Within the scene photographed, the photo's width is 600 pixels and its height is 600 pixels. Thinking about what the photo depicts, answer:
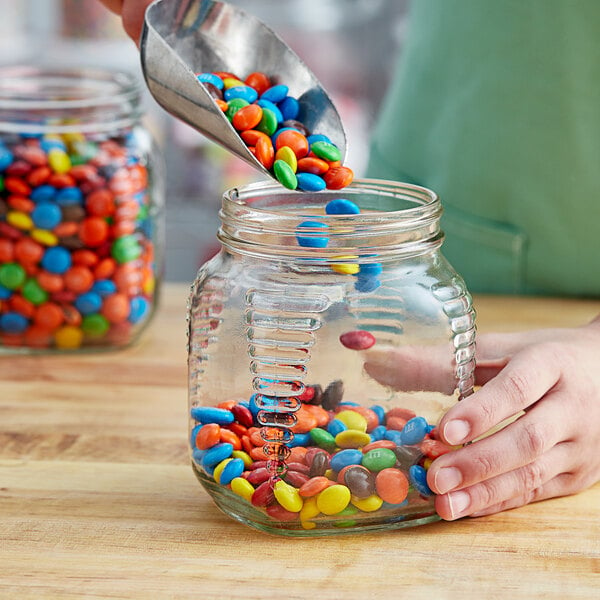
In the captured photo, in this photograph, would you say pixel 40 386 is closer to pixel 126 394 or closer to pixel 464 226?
pixel 126 394

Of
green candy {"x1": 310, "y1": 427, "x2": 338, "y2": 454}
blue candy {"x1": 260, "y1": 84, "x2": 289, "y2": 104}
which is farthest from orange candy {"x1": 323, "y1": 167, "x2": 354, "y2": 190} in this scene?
green candy {"x1": 310, "y1": 427, "x2": 338, "y2": 454}

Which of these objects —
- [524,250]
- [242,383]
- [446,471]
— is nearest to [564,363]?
[446,471]

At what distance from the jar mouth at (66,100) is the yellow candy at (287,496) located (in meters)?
0.62

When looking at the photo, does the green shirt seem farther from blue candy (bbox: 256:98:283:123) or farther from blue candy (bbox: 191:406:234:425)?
blue candy (bbox: 191:406:234:425)

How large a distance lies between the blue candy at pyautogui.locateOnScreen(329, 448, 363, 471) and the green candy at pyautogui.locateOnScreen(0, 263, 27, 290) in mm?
564

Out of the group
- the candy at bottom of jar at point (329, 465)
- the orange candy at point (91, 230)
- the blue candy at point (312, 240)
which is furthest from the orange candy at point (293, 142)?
the orange candy at point (91, 230)

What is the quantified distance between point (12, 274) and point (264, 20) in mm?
1674

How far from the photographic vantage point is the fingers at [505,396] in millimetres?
732

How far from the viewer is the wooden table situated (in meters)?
0.67

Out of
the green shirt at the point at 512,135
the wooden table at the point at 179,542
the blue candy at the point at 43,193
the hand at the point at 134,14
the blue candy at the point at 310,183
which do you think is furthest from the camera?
the green shirt at the point at 512,135

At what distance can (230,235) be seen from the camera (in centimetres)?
78

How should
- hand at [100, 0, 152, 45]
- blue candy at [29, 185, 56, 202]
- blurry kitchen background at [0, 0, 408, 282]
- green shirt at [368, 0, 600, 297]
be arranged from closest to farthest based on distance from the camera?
hand at [100, 0, 152, 45] < blue candy at [29, 185, 56, 202] < green shirt at [368, 0, 600, 297] < blurry kitchen background at [0, 0, 408, 282]

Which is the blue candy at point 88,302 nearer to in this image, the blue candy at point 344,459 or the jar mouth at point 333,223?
the jar mouth at point 333,223

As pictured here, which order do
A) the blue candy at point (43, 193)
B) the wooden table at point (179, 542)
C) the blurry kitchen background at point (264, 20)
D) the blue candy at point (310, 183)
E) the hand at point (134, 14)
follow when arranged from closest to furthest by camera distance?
the wooden table at point (179, 542) → the blue candy at point (310, 183) → the hand at point (134, 14) → the blue candy at point (43, 193) → the blurry kitchen background at point (264, 20)
